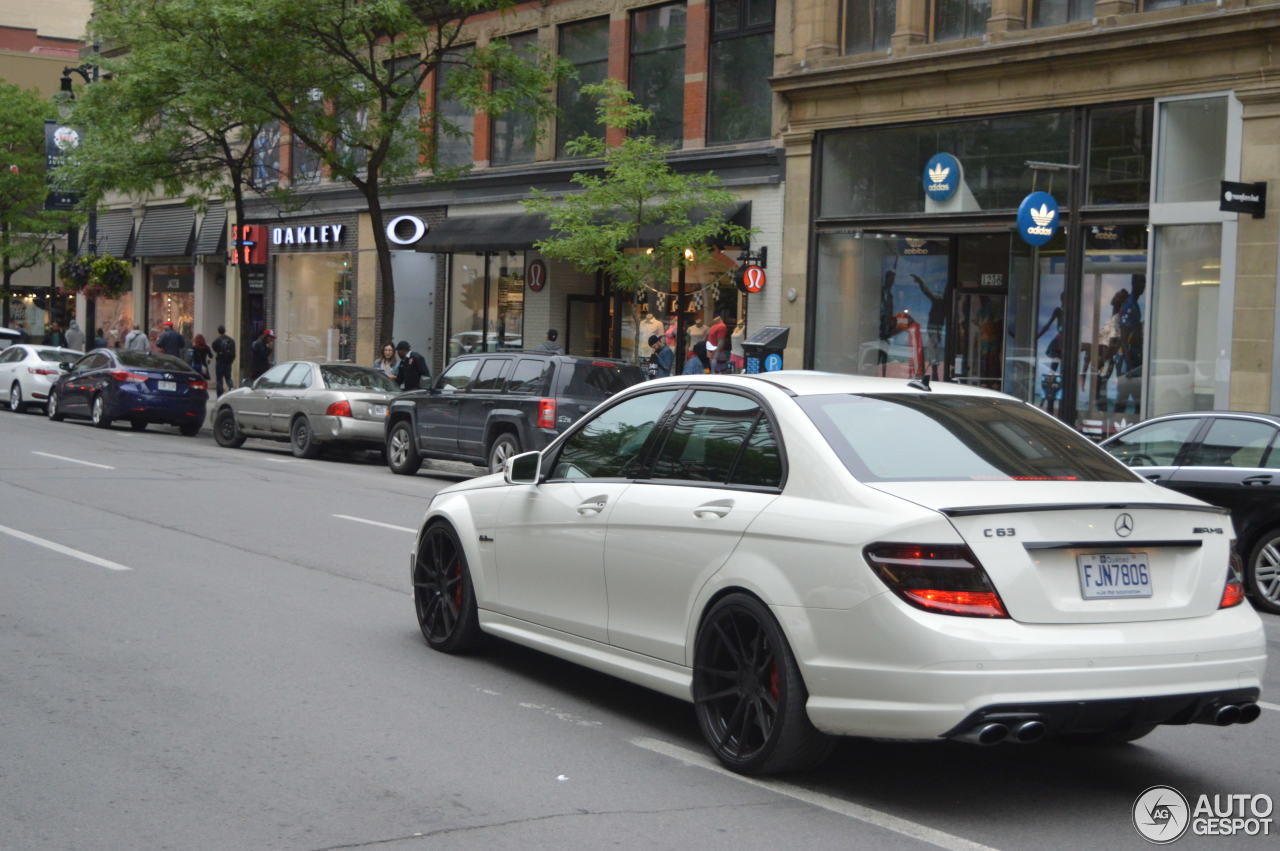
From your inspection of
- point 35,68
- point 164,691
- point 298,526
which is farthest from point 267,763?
point 35,68

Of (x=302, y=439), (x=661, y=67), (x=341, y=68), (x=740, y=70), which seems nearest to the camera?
(x=302, y=439)

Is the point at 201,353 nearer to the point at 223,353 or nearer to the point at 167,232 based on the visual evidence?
the point at 223,353

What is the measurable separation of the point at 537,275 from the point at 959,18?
36.7 feet

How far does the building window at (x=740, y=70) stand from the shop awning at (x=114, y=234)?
27.0 metres

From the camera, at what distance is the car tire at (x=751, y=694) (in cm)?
560

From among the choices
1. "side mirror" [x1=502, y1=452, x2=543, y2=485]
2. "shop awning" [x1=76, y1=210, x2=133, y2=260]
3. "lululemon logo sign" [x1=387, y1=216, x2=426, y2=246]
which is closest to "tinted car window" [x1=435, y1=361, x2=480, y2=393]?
"side mirror" [x1=502, y1=452, x2=543, y2=485]

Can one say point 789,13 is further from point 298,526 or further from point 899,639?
point 899,639

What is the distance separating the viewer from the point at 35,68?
230 feet

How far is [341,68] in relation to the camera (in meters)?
27.2

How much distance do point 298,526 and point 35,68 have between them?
6438 cm

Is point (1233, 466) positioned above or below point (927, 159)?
below

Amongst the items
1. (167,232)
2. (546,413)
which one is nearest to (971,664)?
(546,413)

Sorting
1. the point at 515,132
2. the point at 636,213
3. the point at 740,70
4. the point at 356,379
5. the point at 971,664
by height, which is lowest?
the point at 971,664

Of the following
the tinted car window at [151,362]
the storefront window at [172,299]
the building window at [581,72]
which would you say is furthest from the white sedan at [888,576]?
the storefront window at [172,299]
